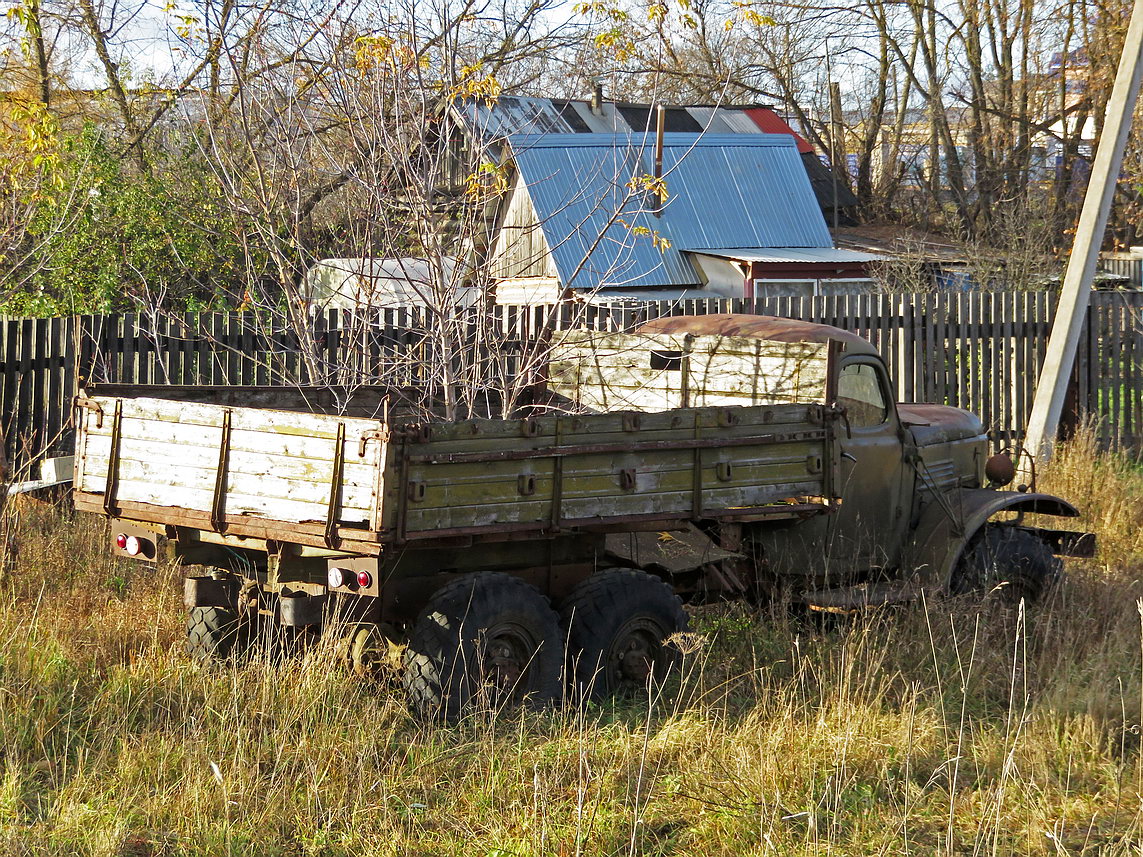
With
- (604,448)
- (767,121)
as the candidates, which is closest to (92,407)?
(604,448)

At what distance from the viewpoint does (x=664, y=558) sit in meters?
6.36

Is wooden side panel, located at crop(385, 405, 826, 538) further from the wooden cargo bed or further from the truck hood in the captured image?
the truck hood

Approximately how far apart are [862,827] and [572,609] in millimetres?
1711

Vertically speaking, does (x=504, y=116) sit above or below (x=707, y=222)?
below

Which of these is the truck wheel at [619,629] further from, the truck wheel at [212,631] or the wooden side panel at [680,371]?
the truck wheel at [212,631]

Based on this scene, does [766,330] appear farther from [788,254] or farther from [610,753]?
[788,254]

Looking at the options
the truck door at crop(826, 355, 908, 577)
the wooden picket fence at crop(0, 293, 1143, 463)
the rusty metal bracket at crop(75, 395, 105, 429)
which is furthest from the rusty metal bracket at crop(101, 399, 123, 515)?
the truck door at crop(826, 355, 908, 577)

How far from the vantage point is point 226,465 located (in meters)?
5.19

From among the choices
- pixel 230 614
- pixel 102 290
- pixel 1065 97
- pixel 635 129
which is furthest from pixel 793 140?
pixel 230 614

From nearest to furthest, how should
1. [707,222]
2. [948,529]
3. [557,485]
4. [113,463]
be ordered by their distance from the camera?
[557,485] < [113,463] < [948,529] < [707,222]

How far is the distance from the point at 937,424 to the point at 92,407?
4.86 metres

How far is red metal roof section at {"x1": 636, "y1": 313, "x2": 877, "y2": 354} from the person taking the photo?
22.8 feet

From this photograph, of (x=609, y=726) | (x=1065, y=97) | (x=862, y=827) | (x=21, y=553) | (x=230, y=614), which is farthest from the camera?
(x=1065, y=97)

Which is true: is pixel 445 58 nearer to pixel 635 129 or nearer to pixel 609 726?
pixel 609 726
